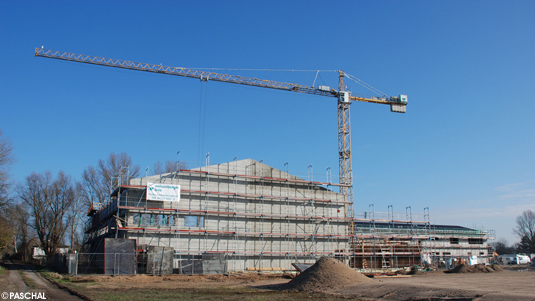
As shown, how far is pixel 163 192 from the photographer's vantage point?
36094 mm

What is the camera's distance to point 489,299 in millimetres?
16797

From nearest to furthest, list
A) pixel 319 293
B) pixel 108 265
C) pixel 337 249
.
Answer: pixel 319 293, pixel 108 265, pixel 337 249

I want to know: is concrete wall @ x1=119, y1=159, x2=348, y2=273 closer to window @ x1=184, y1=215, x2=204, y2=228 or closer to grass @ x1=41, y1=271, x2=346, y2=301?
window @ x1=184, y1=215, x2=204, y2=228

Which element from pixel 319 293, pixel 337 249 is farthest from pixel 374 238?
pixel 319 293

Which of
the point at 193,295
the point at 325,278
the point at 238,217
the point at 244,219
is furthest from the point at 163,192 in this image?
the point at 325,278

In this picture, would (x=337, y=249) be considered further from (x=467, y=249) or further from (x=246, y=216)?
(x=467, y=249)

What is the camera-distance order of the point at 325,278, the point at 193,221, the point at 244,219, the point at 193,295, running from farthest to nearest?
1. the point at 244,219
2. the point at 193,221
3. the point at 325,278
4. the point at 193,295

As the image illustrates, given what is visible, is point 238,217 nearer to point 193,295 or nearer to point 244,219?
point 244,219

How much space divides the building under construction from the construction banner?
9cm

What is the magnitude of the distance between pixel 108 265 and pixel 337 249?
2315 centimetres

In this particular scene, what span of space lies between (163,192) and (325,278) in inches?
670

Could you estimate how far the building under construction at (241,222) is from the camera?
118 ft

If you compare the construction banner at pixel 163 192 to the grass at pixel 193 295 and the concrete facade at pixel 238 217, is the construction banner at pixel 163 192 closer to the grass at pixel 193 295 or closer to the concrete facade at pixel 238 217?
the concrete facade at pixel 238 217

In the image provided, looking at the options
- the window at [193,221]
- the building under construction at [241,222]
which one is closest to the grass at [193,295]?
the building under construction at [241,222]
